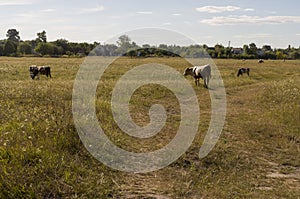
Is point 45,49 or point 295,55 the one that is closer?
point 45,49

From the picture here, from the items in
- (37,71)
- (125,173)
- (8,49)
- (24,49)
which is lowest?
(125,173)

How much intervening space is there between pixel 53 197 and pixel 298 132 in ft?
25.5

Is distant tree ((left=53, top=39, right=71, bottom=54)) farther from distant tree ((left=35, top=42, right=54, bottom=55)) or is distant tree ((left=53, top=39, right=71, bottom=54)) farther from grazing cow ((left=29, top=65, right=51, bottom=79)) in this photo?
grazing cow ((left=29, top=65, right=51, bottom=79))

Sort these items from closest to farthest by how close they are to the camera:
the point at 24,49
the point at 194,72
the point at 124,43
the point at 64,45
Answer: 1. the point at 124,43
2. the point at 194,72
3. the point at 24,49
4. the point at 64,45

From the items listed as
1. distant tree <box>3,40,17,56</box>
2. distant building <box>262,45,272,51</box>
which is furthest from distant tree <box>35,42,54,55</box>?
distant building <box>262,45,272,51</box>

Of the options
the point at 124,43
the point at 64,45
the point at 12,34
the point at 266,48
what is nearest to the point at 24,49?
the point at 64,45

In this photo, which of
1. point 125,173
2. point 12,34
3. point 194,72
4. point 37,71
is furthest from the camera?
point 12,34

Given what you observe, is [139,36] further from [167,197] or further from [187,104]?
[187,104]

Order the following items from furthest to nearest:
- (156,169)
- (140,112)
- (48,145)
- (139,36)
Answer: (140,112), (139,36), (156,169), (48,145)

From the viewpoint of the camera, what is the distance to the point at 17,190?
4465 millimetres

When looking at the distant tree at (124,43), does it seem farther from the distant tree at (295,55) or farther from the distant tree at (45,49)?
the distant tree at (295,55)

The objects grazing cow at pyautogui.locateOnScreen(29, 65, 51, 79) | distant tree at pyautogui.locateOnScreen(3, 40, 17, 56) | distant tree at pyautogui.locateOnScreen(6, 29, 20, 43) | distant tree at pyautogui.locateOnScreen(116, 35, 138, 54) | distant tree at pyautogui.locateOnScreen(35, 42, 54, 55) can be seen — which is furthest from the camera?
distant tree at pyautogui.locateOnScreen(6, 29, 20, 43)

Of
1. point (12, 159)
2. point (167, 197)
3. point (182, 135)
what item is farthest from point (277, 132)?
point (12, 159)

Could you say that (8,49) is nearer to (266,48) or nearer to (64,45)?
(64,45)
